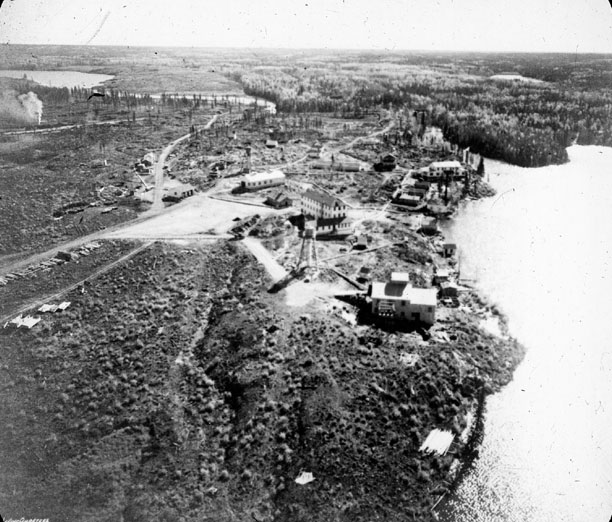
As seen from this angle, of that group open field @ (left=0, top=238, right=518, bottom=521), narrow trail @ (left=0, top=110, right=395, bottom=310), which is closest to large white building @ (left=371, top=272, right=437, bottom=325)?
open field @ (left=0, top=238, right=518, bottom=521)

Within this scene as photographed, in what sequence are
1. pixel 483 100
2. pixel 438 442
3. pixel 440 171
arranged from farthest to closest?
1. pixel 483 100
2. pixel 440 171
3. pixel 438 442

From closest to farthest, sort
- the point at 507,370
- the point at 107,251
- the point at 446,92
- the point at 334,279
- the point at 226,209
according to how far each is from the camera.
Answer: the point at 507,370 < the point at 334,279 < the point at 107,251 < the point at 226,209 < the point at 446,92

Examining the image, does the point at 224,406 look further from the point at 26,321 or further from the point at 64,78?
the point at 64,78

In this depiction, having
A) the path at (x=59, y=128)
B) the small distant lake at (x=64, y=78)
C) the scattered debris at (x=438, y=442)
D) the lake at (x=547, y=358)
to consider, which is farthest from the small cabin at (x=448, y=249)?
the small distant lake at (x=64, y=78)

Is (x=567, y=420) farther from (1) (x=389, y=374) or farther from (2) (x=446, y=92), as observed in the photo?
(2) (x=446, y=92)

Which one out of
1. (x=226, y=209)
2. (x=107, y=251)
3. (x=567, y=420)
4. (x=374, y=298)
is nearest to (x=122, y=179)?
(x=226, y=209)

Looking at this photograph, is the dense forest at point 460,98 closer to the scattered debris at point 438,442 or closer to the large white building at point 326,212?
the large white building at point 326,212

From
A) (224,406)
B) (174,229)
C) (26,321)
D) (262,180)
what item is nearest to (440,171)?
(262,180)
